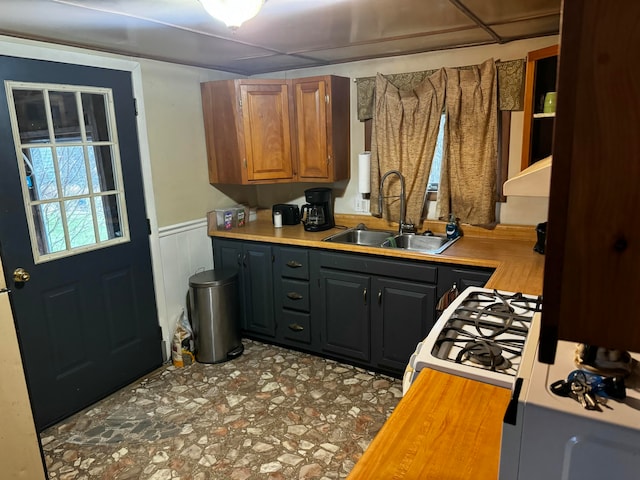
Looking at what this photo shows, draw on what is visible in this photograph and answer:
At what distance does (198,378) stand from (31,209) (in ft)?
5.02

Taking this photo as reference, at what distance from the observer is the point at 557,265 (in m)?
0.61

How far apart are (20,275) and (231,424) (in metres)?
1.46

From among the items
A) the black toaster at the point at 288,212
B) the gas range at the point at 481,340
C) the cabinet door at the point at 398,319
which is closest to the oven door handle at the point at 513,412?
the gas range at the point at 481,340

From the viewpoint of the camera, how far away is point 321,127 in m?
3.35

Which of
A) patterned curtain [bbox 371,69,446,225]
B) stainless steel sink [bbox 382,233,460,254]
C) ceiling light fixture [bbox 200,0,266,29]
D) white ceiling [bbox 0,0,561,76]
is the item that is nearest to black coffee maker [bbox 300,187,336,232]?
patterned curtain [bbox 371,69,446,225]

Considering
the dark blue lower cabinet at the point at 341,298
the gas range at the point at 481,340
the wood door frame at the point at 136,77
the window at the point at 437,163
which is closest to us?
the gas range at the point at 481,340

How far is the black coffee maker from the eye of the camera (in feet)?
11.6

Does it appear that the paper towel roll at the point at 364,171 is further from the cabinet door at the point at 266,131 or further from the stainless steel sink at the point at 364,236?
the cabinet door at the point at 266,131

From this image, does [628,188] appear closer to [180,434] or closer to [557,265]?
[557,265]

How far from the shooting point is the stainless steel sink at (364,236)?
134 inches

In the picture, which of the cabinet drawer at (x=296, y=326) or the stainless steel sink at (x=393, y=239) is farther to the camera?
the cabinet drawer at (x=296, y=326)

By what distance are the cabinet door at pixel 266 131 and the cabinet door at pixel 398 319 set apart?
49.3 inches

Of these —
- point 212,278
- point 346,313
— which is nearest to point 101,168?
point 212,278

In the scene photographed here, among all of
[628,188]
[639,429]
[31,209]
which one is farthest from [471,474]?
[31,209]
